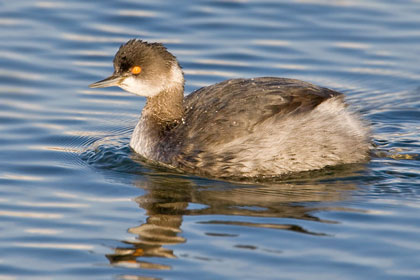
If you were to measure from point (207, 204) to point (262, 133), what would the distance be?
1117mm

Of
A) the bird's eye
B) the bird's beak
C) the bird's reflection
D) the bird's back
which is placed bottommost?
the bird's reflection

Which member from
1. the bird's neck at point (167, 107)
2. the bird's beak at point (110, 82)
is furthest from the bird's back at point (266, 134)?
the bird's beak at point (110, 82)

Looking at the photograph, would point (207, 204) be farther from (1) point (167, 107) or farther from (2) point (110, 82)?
(2) point (110, 82)

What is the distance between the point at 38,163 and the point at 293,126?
8.32ft

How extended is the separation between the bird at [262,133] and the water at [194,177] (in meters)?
0.19

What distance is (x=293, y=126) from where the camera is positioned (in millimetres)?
9164

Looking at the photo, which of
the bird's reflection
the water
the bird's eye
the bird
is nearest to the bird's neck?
the bird

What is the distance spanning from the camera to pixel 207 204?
8312 mm

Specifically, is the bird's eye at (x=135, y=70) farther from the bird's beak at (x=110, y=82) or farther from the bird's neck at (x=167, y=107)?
the bird's neck at (x=167, y=107)

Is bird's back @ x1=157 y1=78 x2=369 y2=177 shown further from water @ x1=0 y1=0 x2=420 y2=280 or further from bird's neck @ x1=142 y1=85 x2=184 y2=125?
bird's neck @ x1=142 y1=85 x2=184 y2=125

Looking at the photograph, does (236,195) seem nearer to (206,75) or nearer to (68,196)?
(68,196)

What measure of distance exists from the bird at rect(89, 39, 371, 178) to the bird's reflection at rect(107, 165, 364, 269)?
26cm

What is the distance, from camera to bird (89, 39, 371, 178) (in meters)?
9.07

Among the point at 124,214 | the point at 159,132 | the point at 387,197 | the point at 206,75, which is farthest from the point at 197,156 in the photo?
the point at 206,75
